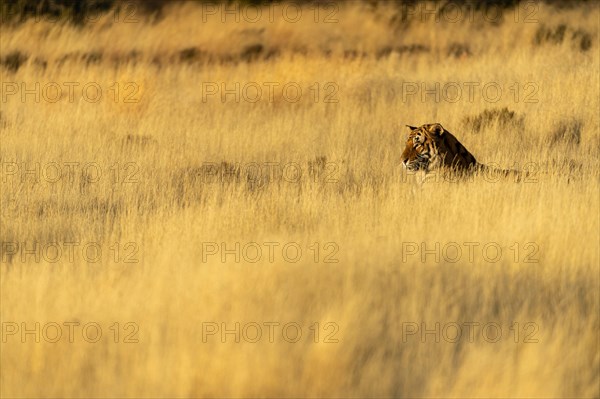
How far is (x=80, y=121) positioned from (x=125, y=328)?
25.3 ft

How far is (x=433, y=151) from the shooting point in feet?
29.6

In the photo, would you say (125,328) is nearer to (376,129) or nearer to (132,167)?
(132,167)

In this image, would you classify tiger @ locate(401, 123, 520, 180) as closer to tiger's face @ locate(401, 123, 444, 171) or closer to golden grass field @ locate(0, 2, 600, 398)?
tiger's face @ locate(401, 123, 444, 171)

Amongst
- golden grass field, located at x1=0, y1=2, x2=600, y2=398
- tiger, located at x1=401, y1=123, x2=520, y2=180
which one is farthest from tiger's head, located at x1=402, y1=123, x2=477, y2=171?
golden grass field, located at x1=0, y1=2, x2=600, y2=398

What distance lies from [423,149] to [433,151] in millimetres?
95

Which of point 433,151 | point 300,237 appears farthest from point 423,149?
point 300,237

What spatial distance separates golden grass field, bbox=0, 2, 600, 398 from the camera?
17.3ft

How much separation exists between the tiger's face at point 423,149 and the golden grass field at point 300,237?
10.4 inches

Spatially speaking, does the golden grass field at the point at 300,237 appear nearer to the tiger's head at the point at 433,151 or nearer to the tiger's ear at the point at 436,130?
the tiger's head at the point at 433,151

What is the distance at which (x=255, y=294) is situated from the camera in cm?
595

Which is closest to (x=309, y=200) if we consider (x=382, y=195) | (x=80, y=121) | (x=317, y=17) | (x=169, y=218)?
(x=382, y=195)

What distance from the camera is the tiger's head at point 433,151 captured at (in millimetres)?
8992

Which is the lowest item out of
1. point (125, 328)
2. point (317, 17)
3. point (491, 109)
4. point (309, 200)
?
point (125, 328)

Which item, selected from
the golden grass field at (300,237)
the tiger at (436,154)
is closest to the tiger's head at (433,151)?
the tiger at (436,154)
